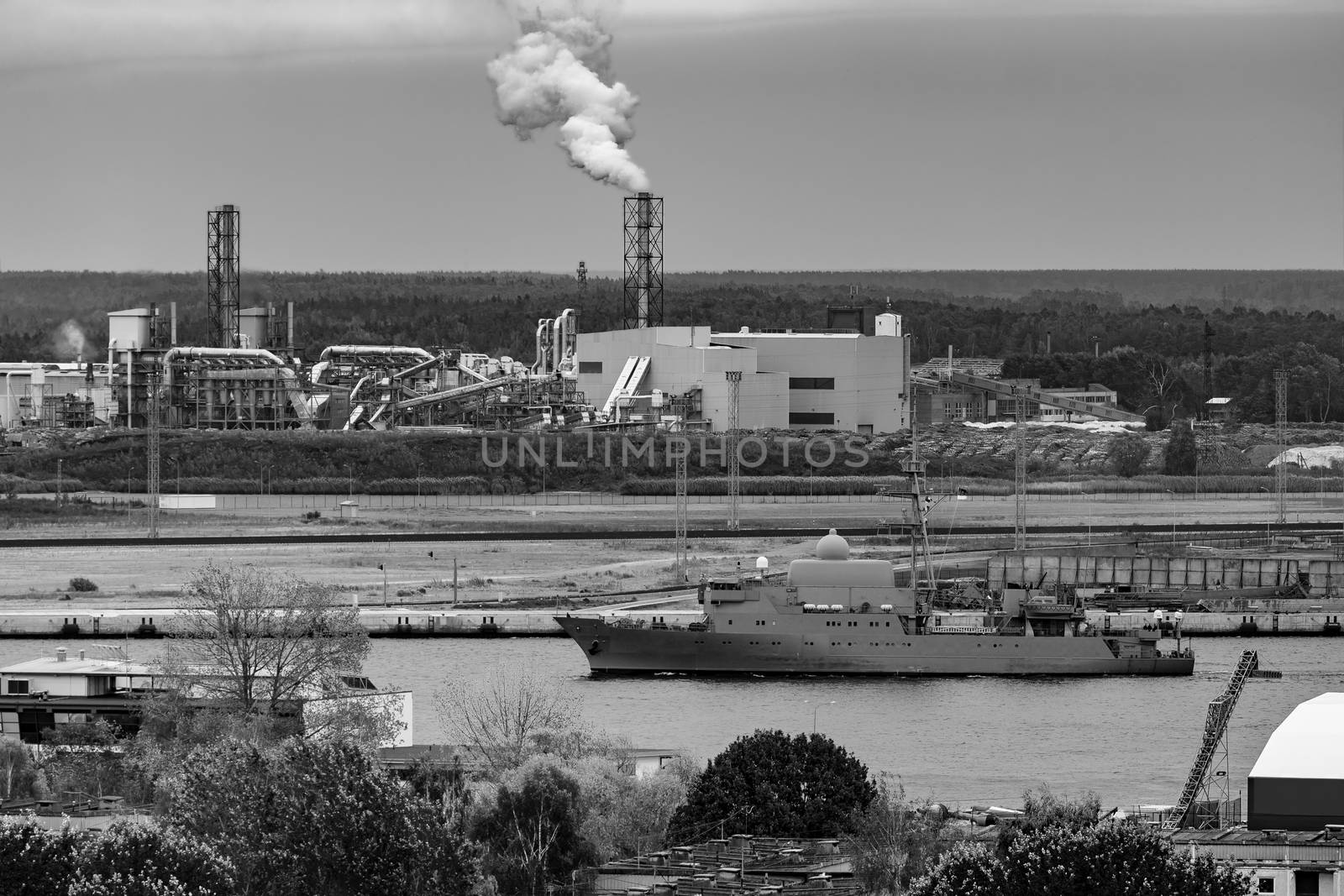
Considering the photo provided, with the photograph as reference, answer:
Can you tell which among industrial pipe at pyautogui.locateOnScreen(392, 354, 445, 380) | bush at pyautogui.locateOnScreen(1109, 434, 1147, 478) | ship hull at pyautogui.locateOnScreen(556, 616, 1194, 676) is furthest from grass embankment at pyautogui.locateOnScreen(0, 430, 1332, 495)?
ship hull at pyautogui.locateOnScreen(556, 616, 1194, 676)

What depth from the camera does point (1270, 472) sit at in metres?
121

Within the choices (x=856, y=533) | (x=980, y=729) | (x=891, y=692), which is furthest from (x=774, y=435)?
(x=980, y=729)

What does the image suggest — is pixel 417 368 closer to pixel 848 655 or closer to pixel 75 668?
pixel 848 655

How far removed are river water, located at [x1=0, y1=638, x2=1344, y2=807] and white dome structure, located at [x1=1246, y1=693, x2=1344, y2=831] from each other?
614cm

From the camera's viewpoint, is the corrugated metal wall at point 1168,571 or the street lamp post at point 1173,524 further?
the street lamp post at point 1173,524

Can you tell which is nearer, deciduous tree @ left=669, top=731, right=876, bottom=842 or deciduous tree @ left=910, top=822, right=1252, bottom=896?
deciduous tree @ left=910, top=822, right=1252, bottom=896

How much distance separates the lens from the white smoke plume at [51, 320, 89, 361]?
165 m

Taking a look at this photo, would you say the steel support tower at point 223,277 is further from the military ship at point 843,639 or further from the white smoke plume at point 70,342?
the military ship at point 843,639

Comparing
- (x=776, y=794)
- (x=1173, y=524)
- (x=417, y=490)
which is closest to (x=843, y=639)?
(x=776, y=794)

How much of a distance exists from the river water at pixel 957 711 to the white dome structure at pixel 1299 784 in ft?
20.1

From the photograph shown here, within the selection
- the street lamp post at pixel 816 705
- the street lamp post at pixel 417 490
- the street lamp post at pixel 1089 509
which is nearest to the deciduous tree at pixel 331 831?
the street lamp post at pixel 816 705

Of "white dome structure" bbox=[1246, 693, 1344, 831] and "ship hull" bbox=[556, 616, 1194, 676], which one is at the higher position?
"ship hull" bbox=[556, 616, 1194, 676]

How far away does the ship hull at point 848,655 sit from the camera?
200 feet

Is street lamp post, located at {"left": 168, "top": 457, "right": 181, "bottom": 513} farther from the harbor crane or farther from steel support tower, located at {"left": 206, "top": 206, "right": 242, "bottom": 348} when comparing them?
the harbor crane
